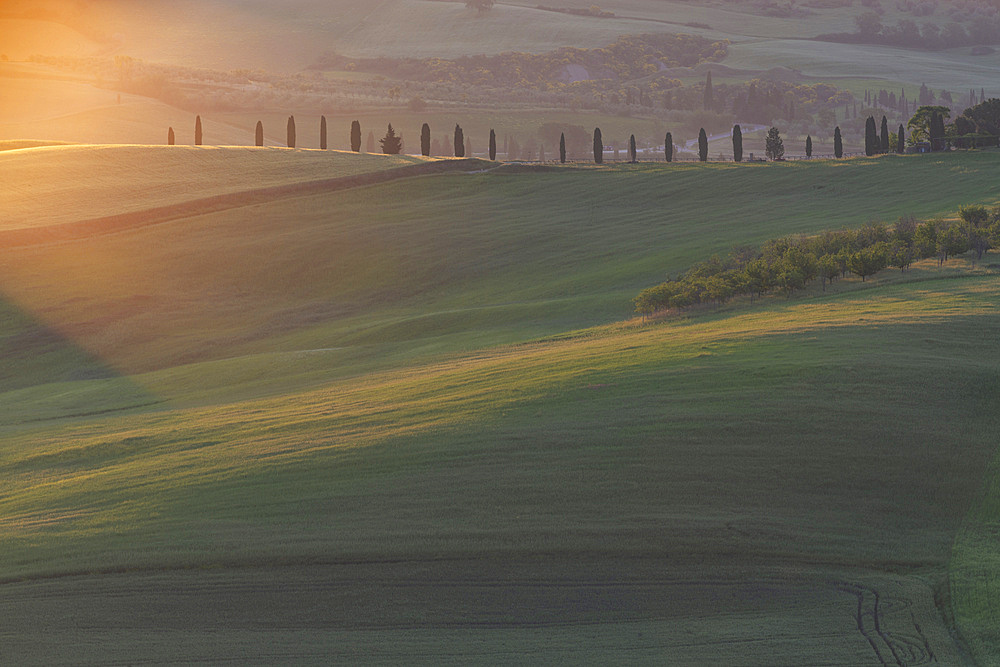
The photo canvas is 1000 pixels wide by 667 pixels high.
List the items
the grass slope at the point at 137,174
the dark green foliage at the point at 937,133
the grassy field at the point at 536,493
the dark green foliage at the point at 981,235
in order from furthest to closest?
A: the dark green foliage at the point at 937,133 → the grass slope at the point at 137,174 → the dark green foliage at the point at 981,235 → the grassy field at the point at 536,493

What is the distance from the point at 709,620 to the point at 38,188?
8340 cm

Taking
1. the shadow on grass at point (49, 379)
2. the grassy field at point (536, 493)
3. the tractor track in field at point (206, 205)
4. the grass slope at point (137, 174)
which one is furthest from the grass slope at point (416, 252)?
the grassy field at point (536, 493)

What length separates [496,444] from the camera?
21281mm

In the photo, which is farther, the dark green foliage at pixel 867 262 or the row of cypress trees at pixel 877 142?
the row of cypress trees at pixel 877 142

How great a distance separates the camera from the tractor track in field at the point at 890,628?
45.1 feet

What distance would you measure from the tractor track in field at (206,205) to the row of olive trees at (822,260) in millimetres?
48408

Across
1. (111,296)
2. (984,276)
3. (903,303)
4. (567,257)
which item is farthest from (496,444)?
(111,296)

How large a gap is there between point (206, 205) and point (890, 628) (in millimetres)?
73188

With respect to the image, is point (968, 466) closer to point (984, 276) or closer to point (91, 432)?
point (984, 276)

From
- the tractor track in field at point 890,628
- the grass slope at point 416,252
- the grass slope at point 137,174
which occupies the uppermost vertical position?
the grass slope at point 137,174

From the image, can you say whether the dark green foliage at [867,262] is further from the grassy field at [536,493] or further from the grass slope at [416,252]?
the grass slope at [416,252]

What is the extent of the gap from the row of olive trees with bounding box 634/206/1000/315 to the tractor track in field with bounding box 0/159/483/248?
1906 inches

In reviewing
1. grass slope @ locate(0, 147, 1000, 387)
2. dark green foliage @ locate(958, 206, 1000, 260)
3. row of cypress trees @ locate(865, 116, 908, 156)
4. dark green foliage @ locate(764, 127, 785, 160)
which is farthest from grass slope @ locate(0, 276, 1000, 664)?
dark green foliage @ locate(764, 127, 785, 160)

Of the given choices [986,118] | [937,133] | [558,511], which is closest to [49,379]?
[558,511]
